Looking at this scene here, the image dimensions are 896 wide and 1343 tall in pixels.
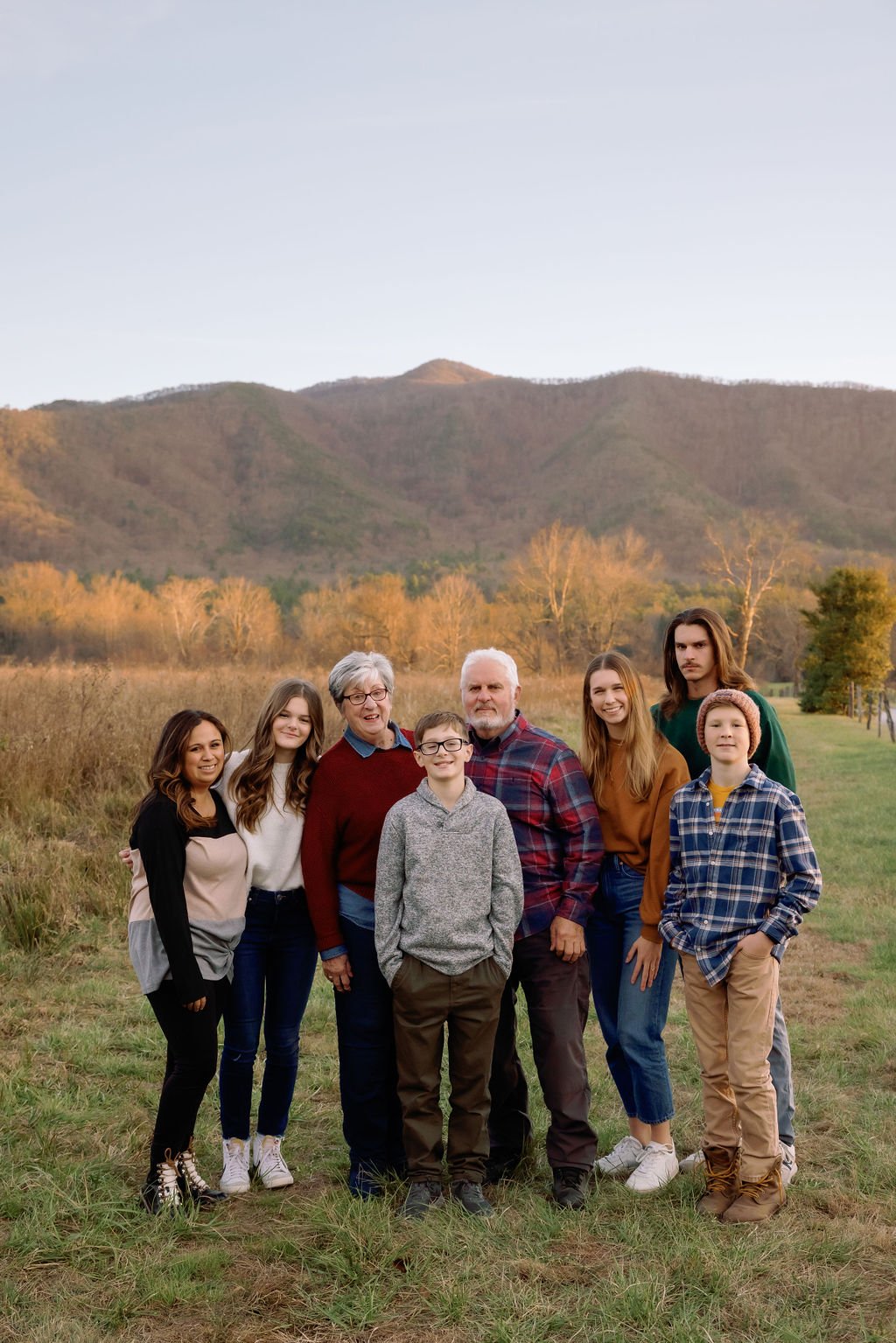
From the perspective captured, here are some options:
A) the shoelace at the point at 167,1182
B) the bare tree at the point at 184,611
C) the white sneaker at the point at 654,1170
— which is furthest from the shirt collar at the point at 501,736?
the bare tree at the point at 184,611

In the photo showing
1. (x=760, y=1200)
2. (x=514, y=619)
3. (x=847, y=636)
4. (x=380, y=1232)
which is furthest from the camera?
(x=514, y=619)

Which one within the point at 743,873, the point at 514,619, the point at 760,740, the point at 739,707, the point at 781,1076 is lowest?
the point at 781,1076

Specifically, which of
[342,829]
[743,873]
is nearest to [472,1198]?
[342,829]

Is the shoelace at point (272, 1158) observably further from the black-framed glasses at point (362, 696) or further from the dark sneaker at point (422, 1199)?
the black-framed glasses at point (362, 696)

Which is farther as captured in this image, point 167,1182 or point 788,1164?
point 788,1164

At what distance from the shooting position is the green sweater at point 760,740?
3.83m

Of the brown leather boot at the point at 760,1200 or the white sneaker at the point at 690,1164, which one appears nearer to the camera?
the brown leather boot at the point at 760,1200

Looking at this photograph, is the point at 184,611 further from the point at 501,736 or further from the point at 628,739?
the point at 628,739

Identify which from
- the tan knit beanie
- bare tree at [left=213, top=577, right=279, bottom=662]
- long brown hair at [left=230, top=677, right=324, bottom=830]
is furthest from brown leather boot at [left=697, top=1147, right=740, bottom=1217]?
bare tree at [left=213, top=577, right=279, bottom=662]

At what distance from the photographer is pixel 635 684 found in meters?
3.81

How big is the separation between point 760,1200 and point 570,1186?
2.16 ft

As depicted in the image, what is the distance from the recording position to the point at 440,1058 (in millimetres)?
3605

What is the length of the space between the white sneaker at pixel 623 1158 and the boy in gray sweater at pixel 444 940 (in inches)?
23.4

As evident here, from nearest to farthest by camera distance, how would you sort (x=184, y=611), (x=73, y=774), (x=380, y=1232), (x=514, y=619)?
(x=380, y=1232) < (x=73, y=774) < (x=514, y=619) < (x=184, y=611)
